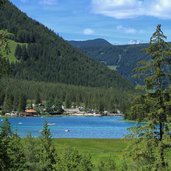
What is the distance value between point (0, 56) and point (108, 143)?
90268 mm

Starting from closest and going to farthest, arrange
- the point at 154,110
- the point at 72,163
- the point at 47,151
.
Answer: the point at 154,110 → the point at 72,163 → the point at 47,151

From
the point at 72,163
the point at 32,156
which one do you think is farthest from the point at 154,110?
the point at 32,156

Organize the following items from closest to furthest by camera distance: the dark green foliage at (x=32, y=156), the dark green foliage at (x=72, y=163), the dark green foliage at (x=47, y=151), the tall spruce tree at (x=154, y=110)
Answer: the tall spruce tree at (x=154, y=110), the dark green foliage at (x=32, y=156), the dark green foliage at (x=72, y=163), the dark green foliage at (x=47, y=151)

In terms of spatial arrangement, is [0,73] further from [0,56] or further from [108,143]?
[108,143]

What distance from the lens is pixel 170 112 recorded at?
27.2m

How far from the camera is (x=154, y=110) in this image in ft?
89.6

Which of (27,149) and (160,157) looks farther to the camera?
(27,149)

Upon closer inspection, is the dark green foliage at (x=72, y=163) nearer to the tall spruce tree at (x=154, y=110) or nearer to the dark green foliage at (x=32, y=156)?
the dark green foliage at (x=32, y=156)

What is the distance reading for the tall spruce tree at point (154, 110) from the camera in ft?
87.1

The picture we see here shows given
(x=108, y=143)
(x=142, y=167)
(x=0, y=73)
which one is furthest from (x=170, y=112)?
(x=108, y=143)

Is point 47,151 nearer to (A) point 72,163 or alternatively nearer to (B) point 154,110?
(A) point 72,163

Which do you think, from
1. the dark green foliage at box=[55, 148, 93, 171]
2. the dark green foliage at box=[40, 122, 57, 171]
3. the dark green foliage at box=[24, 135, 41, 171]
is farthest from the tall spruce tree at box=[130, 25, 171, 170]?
the dark green foliage at box=[40, 122, 57, 171]

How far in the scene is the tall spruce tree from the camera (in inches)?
1046

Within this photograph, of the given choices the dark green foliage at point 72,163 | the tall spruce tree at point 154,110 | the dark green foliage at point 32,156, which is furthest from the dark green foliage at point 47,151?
the tall spruce tree at point 154,110
